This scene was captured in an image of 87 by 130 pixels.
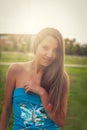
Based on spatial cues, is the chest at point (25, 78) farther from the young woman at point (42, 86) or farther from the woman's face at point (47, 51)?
the woman's face at point (47, 51)

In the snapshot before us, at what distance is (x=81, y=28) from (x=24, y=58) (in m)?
0.54

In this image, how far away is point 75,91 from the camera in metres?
2.36

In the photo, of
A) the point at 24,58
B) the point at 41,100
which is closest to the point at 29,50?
the point at 24,58

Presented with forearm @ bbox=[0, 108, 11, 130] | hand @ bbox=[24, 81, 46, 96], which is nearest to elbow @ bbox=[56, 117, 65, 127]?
hand @ bbox=[24, 81, 46, 96]

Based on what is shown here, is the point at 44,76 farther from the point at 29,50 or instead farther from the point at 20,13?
the point at 20,13

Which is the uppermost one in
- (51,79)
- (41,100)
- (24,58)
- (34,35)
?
(34,35)

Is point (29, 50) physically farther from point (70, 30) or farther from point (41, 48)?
point (70, 30)

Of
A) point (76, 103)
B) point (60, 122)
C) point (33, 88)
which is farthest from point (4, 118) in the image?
point (76, 103)

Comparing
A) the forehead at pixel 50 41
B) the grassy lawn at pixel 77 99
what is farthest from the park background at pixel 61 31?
the forehead at pixel 50 41

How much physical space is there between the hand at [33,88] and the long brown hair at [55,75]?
0.04 m

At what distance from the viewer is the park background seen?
236 cm

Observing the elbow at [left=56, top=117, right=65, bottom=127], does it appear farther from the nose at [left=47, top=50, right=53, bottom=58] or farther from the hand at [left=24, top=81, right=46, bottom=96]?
the nose at [left=47, top=50, right=53, bottom=58]

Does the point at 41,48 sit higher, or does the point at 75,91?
the point at 41,48

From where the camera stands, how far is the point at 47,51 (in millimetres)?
2309
